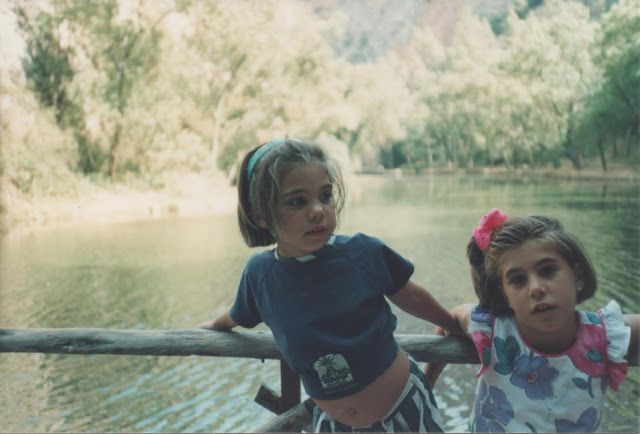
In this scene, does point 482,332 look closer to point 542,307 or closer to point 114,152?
point 542,307

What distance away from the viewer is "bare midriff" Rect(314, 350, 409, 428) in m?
1.21

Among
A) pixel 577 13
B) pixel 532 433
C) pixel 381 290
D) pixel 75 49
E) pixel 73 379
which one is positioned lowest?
pixel 73 379

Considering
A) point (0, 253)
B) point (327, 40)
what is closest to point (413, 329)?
point (0, 253)

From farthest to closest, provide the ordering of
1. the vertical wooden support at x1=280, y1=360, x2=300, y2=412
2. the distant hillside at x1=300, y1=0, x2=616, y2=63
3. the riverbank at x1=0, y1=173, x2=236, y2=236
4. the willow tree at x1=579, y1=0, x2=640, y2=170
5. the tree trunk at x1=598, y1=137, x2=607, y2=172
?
the distant hillside at x1=300, y1=0, x2=616, y2=63 → the tree trunk at x1=598, y1=137, x2=607, y2=172 → the willow tree at x1=579, y1=0, x2=640, y2=170 → the riverbank at x1=0, y1=173, x2=236, y2=236 → the vertical wooden support at x1=280, y1=360, x2=300, y2=412

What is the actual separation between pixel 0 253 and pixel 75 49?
7.25m

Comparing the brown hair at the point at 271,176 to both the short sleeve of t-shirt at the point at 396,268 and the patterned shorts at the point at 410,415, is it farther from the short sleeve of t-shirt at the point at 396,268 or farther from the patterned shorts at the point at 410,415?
the patterned shorts at the point at 410,415

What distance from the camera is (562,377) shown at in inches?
47.2

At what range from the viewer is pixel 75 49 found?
603 inches

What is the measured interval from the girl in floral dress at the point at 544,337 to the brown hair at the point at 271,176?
1.13ft

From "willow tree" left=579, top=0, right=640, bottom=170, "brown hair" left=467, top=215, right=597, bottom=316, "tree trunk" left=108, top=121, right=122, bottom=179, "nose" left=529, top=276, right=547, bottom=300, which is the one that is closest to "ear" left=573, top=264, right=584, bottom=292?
"brown hair" left=467, top=215, right=597, bottom=316

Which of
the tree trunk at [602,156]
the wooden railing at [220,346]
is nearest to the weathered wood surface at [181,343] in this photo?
the wooden railing at [220,346]

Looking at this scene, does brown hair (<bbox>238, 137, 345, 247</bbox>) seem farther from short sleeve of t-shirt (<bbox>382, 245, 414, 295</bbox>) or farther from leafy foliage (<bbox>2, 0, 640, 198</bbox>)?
leafy foliage (<bbox>2, 0, 640, 198</bbox>)

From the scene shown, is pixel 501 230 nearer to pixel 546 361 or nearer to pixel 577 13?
pixel 546 361

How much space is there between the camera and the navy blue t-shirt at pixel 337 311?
1188 mm
